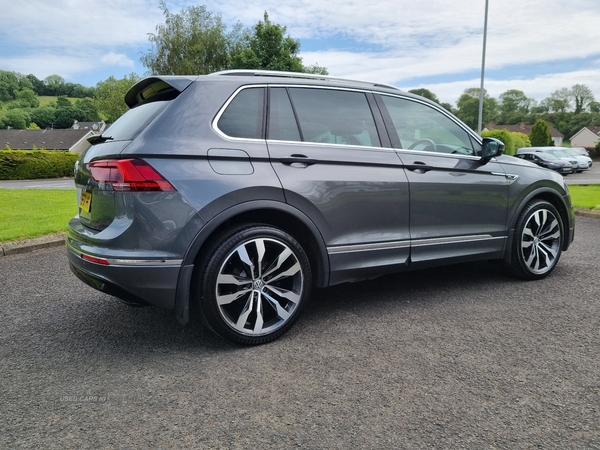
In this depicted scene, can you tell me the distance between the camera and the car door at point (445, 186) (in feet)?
12.5

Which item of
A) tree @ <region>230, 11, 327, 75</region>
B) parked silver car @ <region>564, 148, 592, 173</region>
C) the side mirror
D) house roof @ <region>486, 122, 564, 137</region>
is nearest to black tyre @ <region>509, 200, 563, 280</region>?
the side mirror

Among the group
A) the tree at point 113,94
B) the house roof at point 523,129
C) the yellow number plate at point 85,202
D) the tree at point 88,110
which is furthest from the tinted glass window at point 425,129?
the tree at point 88,110

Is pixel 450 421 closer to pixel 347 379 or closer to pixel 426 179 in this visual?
pixel 347 379

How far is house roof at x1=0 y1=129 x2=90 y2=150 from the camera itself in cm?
7544

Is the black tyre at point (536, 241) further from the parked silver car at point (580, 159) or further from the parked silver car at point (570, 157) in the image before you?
the parked silver car at point (580, 159)

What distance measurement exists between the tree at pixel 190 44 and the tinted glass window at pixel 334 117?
34.5 m

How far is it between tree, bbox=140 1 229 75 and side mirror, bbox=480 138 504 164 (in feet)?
113

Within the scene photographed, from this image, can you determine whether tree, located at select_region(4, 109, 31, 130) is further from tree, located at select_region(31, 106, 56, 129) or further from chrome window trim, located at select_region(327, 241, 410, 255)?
chrome window trim, located at select_region(327, 241, 410, 255)

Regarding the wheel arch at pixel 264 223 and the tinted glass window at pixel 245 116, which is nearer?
the wheel arch at pixel 264 223

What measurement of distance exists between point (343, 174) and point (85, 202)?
1775 millimetres

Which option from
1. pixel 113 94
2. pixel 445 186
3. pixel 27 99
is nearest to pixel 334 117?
pixel 445 186

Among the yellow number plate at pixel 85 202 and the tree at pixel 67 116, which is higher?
the tree at pixel 67 116

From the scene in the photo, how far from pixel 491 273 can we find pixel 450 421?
9.79 feet

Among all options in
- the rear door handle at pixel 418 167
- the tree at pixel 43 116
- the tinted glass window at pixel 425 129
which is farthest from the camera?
the tree at pixel 43 116
